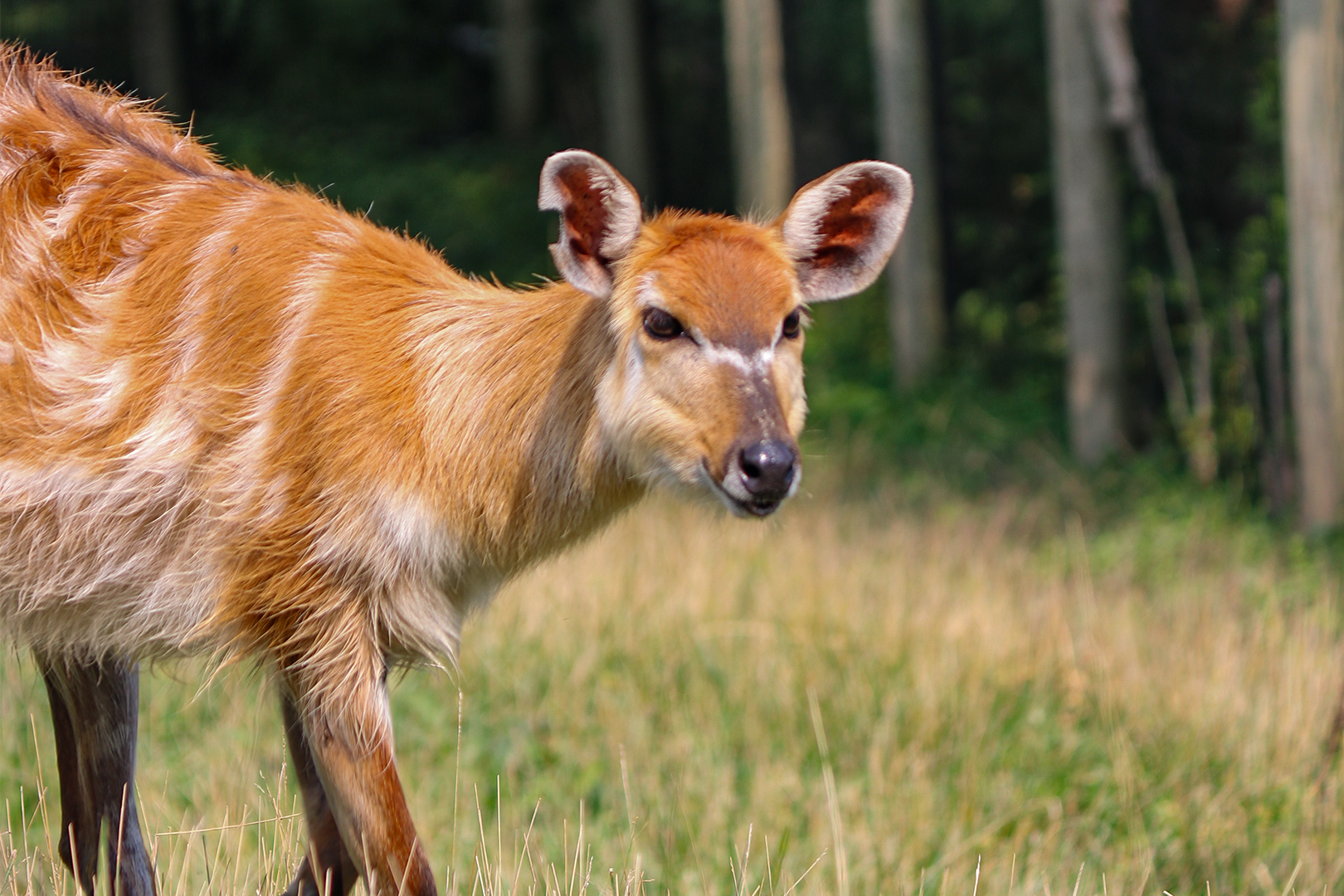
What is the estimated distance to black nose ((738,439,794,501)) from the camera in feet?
11.1

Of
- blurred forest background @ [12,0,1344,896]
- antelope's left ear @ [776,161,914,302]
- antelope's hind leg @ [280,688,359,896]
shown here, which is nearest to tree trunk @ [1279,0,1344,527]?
blurred forest background @ [12,0,1344,896]

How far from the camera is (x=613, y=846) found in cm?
481

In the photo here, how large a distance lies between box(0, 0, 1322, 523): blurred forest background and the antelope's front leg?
2.69 metres

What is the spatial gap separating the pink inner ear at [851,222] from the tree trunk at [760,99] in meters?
7.56

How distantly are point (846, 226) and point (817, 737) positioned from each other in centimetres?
198

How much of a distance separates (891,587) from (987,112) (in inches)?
310

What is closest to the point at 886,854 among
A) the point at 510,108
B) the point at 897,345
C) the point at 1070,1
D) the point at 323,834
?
the point at 323,834

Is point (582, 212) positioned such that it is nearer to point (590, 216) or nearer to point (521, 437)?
point (590, 216)

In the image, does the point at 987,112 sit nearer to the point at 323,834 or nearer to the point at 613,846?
the point at 613,846

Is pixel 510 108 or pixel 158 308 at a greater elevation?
pixel 510 108

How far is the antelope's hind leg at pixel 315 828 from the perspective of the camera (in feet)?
13.0

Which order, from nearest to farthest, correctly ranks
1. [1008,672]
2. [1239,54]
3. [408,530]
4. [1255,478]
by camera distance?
[408,530] → [1008,672] → [1255,478] → [1239,54]

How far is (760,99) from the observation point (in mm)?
11844

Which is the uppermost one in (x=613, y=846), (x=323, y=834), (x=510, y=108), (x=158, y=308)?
(x=510, y=108)
